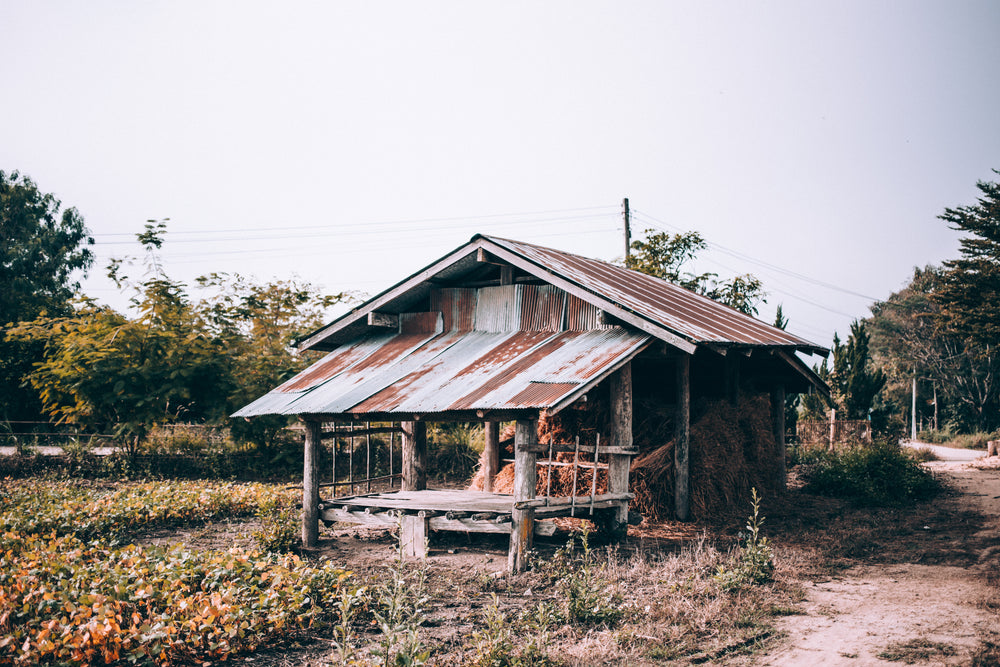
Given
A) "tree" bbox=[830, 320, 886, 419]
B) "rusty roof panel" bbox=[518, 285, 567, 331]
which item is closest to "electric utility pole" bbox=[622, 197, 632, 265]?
"tree" bbox=[830, 320, 886, 419]

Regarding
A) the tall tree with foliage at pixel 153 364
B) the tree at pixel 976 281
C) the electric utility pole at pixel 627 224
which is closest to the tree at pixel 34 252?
the tall tree with foliage at pixel 153 364

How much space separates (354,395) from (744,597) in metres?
5.96

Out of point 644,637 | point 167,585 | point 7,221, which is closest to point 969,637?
point 644,637

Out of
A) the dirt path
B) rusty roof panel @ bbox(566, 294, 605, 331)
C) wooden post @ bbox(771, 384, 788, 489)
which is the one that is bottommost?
the dirt path

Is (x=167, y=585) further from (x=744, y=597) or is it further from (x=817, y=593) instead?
(x=817, y=593)

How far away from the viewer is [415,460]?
13.7 m

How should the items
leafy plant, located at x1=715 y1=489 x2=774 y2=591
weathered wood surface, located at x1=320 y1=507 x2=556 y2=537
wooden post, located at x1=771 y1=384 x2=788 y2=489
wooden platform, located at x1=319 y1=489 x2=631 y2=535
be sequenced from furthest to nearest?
wooden post, located at x1=771 y1=384 x2=788 y2=489
wooden platform, located at x1=319 y1=489 x2=631 y2=535
weathered wood surface, located at x1=320 y1=507 x2=556 y2=537
leafy plant, located at x1=715 y1=489 x2=774 y2=591

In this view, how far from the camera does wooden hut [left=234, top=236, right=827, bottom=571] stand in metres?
9.45

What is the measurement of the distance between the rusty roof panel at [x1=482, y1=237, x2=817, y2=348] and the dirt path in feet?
11.1

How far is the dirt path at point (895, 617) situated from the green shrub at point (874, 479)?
4.48 metres

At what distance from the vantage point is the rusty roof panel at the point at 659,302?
10.4 metres

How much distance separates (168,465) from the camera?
18.6m

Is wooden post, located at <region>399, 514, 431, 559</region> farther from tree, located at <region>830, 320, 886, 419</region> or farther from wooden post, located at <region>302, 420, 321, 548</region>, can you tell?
tree, located at <region>830, 320, 886, 419</region>

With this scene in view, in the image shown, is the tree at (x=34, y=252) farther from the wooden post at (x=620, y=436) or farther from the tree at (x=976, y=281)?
the tree at (x=976, y=281)
